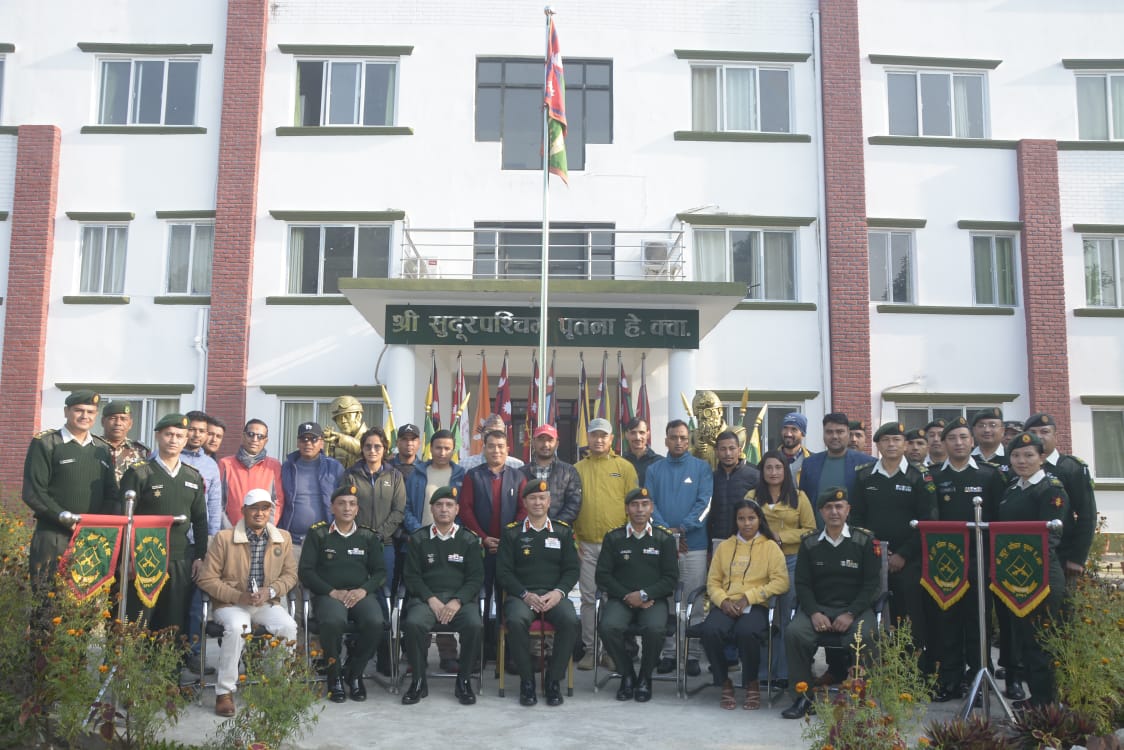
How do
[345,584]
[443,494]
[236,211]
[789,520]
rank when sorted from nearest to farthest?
1. [345,584]
2. [443,494]
3. [789,520]
4. [236,211]

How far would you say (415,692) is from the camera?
6.63m

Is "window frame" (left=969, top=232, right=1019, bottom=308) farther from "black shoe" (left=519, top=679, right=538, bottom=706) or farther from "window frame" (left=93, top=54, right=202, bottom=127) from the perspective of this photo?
"window frame" (left=93, top=54, right=202, bottom=127)

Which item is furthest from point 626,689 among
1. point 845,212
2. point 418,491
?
point 845,212

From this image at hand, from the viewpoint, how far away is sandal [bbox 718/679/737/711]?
664 cm

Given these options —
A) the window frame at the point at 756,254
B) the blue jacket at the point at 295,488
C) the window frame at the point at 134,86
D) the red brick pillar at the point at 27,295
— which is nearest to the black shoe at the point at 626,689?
the blue jacket at the point at 295,488

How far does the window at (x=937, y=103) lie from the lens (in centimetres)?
1594

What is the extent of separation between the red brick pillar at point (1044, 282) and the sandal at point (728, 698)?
1068cm

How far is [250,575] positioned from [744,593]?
11.4ft

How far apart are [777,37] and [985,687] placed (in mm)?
12715

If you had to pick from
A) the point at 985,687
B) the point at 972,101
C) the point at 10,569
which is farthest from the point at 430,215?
the point at 985,687

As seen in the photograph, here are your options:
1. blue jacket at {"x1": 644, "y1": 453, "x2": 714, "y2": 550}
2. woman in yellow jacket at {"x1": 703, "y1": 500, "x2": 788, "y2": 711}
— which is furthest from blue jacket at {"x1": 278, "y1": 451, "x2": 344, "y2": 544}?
woman in yellow jacket at {"x1": 703, "y1": 500, "x2": 788, "y2": 711}

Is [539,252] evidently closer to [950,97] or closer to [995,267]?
[950,97]

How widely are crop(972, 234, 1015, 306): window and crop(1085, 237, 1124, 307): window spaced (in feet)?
4.05

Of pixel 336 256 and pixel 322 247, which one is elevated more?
pixel 322 247
